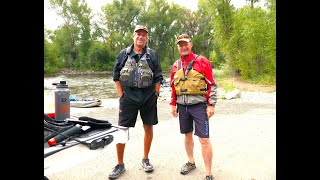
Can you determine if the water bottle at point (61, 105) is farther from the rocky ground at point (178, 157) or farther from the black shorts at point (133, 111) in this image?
the black shorts at point (133, 111)

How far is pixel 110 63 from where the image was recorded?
55469 mm

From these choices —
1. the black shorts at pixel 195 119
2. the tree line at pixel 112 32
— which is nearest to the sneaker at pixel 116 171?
the black shorts at pixel 195 119

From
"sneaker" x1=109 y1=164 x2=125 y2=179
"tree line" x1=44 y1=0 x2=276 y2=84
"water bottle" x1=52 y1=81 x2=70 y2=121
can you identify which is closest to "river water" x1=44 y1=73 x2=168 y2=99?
"sneaker" x1=109 y1=164 x2=125 y2=179

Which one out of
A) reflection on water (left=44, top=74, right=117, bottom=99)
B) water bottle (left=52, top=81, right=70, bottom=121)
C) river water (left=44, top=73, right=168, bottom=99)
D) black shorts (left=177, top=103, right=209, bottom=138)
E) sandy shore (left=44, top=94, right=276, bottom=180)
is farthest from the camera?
reflection on water (left=44, top=74, right=117, bottom=99)

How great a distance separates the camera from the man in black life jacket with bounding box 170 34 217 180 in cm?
326

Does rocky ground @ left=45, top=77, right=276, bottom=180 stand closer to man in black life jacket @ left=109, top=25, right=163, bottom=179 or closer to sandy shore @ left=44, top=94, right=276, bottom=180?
sandy shore @ left=44, top=94, right=276, bottom=180

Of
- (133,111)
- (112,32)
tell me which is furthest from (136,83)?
(112,32)

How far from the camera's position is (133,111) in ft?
11.5

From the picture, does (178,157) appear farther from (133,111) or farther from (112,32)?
(112,32)

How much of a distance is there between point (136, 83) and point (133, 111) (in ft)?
1.23
